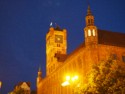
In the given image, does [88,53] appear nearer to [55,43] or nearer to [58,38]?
[55,43]

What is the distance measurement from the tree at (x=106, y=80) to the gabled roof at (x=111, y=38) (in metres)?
28.8

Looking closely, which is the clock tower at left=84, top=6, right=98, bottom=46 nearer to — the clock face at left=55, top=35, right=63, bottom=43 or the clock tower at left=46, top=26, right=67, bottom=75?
the clock tower at left=46, top=26, right=67, bottom=75

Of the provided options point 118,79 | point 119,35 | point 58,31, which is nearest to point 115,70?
point 118,79

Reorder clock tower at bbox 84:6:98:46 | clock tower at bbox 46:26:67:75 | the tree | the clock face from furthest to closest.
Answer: the clock face < clock tower at bbox 46:26:67:75 < clock tower at bbox 84:6:98:46 < the tree

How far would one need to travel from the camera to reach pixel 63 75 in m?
78.0

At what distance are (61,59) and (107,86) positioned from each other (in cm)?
6406

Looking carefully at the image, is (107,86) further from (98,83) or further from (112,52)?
(112,52)

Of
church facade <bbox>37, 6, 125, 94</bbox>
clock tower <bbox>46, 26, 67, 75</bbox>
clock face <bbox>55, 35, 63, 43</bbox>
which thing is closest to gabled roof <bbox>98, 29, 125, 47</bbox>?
church facade <bbox>37, 6, 125, 94</bbox>

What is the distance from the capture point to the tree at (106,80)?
96.0 ft

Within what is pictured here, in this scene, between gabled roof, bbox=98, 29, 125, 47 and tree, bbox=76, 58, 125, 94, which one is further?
gabled roof, bbox=98, 29, 125, 47

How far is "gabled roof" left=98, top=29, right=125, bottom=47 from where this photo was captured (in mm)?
62562

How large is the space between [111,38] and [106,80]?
36.5 meters

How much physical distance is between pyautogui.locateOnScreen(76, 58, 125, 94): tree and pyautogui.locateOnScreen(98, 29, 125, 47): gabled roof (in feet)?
94.3

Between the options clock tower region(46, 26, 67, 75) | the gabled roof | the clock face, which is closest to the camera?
the gabled roof
